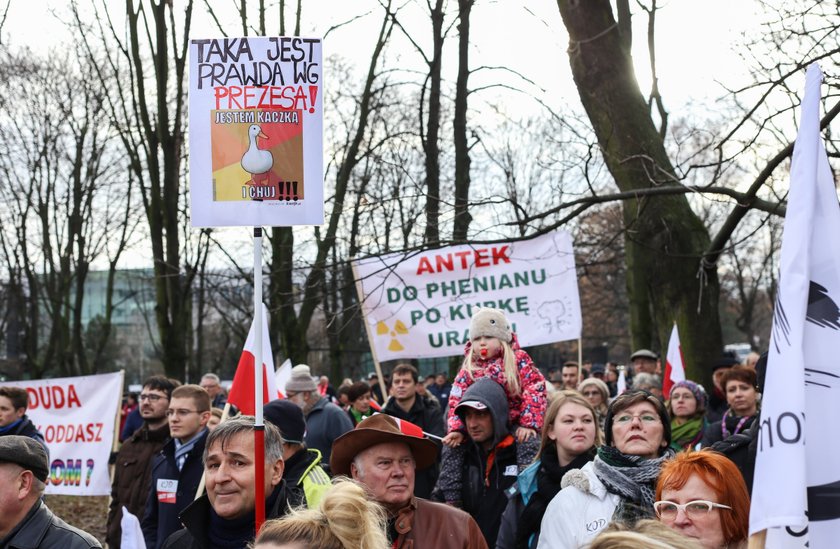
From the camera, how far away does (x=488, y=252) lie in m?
11.1

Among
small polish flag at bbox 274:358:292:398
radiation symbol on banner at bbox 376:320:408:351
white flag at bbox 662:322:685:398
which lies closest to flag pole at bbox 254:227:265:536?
small polish flag at bbox 274:358:292:398

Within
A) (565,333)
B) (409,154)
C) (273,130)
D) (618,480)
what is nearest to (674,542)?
(618,480)

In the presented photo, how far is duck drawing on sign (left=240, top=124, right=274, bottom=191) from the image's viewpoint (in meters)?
5.05

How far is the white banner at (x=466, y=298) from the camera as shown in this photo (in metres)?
11.0

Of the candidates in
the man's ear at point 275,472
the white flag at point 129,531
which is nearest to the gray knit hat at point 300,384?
the white flag at point 129,531

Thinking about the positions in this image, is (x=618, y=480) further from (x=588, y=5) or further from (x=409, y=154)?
(x=409, y=154)

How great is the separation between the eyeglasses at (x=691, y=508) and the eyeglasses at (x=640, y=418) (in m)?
1.17

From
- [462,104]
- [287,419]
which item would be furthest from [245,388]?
[462,104]

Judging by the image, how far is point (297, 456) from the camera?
5.92m

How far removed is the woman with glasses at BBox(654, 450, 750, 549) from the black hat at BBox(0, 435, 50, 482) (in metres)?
2.67

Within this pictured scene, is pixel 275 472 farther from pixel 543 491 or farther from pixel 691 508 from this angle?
pixel 691 508

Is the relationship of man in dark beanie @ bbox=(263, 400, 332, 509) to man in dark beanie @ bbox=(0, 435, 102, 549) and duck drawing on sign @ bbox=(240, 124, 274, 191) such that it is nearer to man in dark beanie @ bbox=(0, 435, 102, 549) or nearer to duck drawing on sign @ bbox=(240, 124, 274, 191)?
man in dark beanie @ bbox=(0, 435, 102, 549)

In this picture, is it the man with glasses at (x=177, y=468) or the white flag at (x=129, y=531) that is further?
the man with glasses at (x=177, y=468)

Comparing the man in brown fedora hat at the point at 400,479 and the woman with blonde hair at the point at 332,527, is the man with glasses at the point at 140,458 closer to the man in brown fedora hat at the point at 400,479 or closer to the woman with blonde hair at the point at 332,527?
the man in brown fedora hat at the point at 400,479
